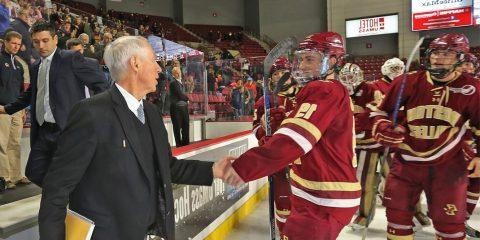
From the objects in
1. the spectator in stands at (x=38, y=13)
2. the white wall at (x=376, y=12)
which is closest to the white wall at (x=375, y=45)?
the white wall at (x=376, y=12)

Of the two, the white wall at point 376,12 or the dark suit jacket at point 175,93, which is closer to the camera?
the dark suit jacket at point 175,93

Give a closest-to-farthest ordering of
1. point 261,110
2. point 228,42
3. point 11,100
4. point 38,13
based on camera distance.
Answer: point 261,110 → point 11,100 → point 38,13 → point 228,42

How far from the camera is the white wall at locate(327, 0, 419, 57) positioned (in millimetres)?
19141

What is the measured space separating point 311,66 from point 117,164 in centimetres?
108

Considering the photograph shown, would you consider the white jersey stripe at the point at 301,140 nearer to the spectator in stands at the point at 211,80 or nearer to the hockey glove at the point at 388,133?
the hockey glove at the point at 388,133

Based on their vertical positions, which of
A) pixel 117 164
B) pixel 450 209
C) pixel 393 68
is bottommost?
pixel 450 209

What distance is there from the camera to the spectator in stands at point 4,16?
5301 millimetres

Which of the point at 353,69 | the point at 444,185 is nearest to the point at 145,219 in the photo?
the point at 444,185

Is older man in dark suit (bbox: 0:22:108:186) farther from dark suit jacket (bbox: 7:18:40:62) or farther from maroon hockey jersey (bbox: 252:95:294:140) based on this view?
dark suit jacket (bbox: 7:18:40:62)

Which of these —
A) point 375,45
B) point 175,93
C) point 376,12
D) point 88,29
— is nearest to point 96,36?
point 88,29

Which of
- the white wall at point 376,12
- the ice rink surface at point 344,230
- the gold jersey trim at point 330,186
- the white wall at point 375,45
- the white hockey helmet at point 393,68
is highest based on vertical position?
the white wall at point 376,12

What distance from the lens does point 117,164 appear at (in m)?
1.46

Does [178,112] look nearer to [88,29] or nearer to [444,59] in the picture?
[88,29]

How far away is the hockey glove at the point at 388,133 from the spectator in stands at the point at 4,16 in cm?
458
